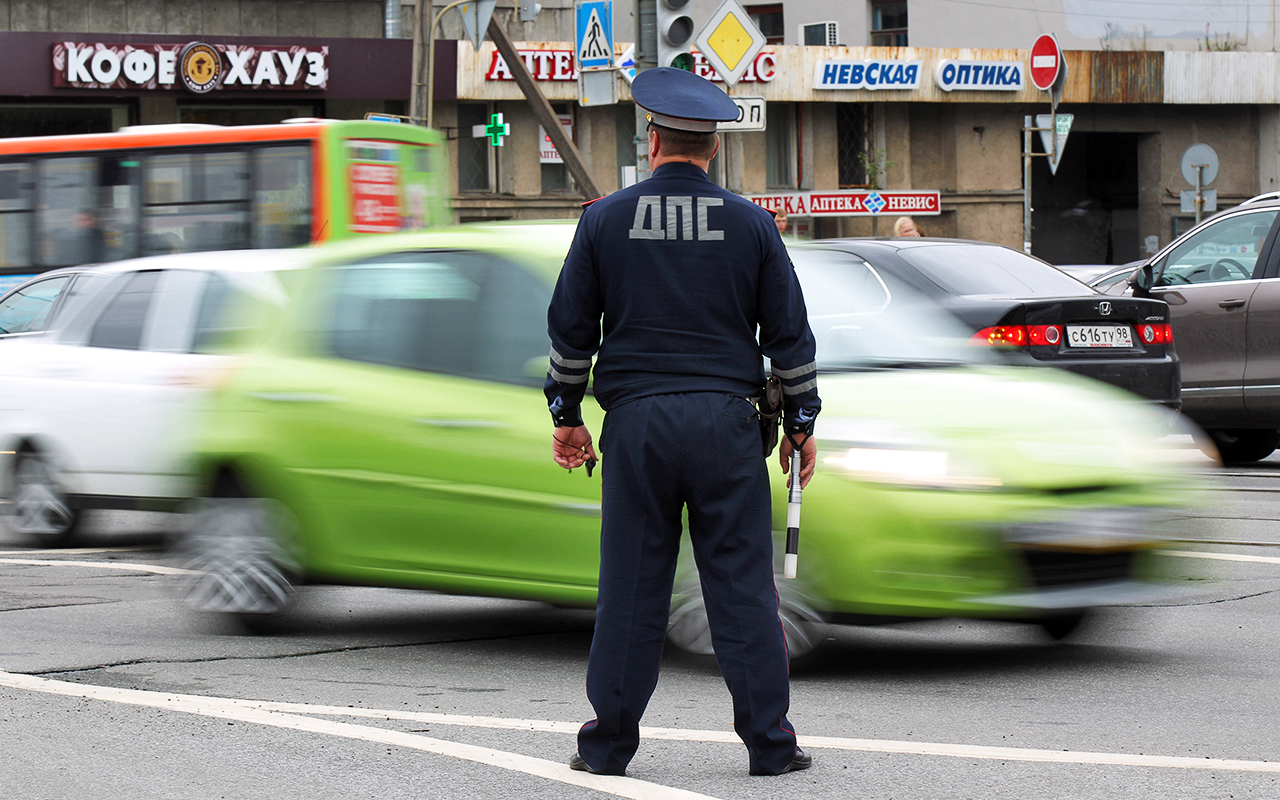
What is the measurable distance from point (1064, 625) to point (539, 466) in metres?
1.97

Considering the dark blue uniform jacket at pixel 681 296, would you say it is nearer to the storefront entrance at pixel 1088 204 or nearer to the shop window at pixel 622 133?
the shop window at pixel 622 133

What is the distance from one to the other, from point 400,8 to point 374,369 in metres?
28.7

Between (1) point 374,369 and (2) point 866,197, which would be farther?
(2) point 866,197

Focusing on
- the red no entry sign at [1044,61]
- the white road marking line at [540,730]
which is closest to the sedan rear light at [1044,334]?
the white road marking line at [540,730]

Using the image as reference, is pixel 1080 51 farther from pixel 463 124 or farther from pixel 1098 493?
pixel 1098 493

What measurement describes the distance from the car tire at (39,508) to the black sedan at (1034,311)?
4.51 meters

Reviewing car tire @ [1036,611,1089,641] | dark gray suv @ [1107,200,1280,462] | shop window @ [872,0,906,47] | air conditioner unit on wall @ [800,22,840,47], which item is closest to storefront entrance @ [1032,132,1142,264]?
shop window @ [872,0,906,47]

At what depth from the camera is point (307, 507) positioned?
6.64m

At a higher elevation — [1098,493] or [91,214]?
[91,214]

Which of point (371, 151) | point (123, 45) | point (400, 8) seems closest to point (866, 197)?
Result: point (400, 8)

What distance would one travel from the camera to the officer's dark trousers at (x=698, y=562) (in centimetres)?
431

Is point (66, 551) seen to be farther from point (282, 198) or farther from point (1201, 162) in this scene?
point (1201, 162)

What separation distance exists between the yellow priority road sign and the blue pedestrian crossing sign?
2.99m

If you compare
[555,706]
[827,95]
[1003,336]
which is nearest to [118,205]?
[1003,336]
